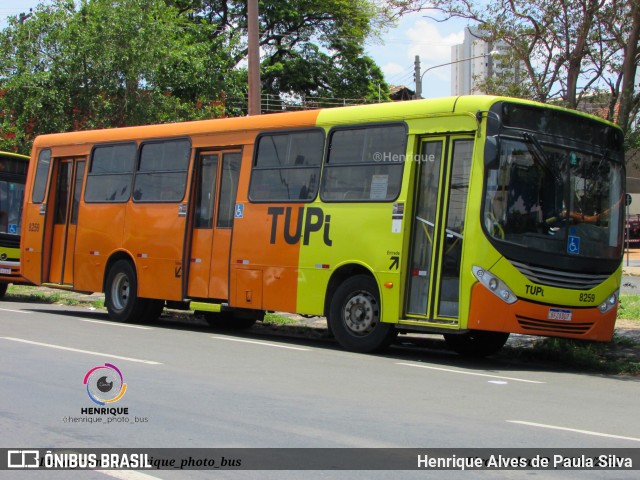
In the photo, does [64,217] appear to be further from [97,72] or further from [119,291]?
[97,72]

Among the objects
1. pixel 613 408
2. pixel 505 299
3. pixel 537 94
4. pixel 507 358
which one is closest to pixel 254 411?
pixel 613 408

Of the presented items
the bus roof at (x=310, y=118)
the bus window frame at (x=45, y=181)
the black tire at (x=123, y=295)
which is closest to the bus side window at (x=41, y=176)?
the bus window frame at (x=45, y=181)

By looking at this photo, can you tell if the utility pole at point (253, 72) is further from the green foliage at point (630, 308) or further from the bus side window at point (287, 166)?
the green foliage at point (630, 308)

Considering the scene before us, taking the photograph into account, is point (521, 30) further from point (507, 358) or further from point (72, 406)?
point (72, 406)

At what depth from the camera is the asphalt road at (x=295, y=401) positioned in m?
6.71

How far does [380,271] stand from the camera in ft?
40.3

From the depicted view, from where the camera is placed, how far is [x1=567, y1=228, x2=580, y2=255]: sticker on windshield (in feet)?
38.1

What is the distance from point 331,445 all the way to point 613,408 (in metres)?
3.55

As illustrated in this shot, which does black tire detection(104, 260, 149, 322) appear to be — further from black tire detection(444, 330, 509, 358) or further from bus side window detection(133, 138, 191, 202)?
black tire detection(444, 330, 509, 358)

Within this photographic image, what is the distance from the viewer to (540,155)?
11.5 meters

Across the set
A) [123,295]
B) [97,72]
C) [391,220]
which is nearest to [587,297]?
[391,220]

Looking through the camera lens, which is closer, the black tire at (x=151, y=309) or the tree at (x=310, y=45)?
the black tire at (x=151, y=309)

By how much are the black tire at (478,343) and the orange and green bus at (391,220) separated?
3 cm

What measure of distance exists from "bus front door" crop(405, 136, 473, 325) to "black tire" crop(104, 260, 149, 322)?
6205mm
